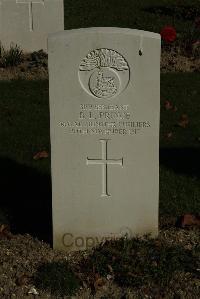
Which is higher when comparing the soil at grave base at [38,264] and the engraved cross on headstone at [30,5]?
the engraved cross on headstone at [30,5]

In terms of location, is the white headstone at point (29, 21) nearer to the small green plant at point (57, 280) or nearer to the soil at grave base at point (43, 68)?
the soil at grave base at point (43, 68)

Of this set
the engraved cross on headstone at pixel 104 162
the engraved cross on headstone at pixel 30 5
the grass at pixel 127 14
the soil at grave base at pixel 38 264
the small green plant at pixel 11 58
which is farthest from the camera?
the grass at pixel 127 14

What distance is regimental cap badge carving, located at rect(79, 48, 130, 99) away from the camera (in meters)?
5.22

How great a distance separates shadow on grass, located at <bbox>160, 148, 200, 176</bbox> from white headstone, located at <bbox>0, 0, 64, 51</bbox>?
4.83 m

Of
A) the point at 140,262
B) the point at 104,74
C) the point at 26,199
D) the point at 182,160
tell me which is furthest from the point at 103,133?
the point at 182,160

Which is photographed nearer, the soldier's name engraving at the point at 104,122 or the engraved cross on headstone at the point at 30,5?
the soldier's name engraving at the point at 104,122

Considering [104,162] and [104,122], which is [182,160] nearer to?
[104,162]

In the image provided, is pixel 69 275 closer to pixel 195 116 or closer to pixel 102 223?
pixel 102 223

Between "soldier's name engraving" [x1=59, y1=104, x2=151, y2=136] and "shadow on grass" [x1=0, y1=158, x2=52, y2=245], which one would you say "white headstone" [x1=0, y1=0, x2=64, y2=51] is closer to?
"shadow on grass" [x1=0, y1=158, x2=52, y2=245]

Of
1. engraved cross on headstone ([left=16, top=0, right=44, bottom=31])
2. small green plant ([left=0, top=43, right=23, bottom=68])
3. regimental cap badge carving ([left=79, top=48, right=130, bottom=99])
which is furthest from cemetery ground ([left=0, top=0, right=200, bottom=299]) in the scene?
engraved cross on headstone ([left=16, top=0, right=44, bottom=31])

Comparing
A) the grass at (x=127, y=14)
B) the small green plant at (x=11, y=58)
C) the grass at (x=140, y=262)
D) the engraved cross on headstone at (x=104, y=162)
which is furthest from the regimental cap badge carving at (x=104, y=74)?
the grass at (x=127, y=14)

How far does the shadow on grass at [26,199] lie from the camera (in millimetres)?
6176

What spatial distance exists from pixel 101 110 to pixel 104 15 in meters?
10.4

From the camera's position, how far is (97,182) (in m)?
5.54
